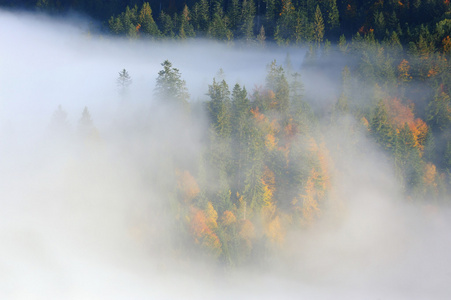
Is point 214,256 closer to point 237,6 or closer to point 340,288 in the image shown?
point 340,288

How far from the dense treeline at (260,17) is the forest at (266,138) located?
37 centimetres

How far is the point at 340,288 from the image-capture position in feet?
291

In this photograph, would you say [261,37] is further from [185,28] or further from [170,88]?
[170,88]

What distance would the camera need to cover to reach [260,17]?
11825 cm

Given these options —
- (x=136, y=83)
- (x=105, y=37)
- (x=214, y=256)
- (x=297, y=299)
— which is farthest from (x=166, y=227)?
(x=105, y=37)

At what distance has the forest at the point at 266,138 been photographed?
8744 cm

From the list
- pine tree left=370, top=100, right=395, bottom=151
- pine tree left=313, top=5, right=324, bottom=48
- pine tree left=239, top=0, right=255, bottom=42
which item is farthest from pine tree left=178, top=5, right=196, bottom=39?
pine tree left=370, top=100, right=395, bottom=151

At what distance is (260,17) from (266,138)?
32.9 meters

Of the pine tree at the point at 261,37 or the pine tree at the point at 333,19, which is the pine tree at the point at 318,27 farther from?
the pine tree at the point at 261,37

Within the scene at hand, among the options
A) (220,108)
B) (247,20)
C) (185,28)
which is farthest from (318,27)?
(220,108)

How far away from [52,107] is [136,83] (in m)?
12.6

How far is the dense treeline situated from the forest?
1.22ft

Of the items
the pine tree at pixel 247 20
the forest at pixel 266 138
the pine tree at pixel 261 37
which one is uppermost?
the pine tree at pixel 247 20

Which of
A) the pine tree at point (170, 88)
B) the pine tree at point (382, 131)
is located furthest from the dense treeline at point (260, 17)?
the pine tree at point (170, 88)
